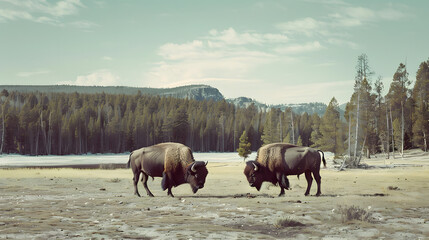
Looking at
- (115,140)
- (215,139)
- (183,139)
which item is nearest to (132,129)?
(115,140)

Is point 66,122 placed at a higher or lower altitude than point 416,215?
higher

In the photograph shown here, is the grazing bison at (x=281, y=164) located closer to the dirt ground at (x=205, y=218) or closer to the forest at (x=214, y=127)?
the dirt ground at (x=205, y=218)

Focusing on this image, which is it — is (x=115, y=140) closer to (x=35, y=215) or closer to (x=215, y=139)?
(x=215, y=139)

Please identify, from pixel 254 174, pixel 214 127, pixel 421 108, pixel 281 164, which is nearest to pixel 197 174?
→ pixel 254 174

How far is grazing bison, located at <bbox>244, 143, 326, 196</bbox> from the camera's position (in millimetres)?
18031

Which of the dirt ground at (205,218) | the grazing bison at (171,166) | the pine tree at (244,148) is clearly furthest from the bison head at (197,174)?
the pine tree at (244,148)

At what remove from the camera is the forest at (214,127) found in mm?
63812

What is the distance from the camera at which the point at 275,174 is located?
60.1 feet

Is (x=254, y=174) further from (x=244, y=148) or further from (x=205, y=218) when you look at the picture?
(x=244, y=148)

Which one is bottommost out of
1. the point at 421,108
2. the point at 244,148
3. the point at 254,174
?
the point at 244,148

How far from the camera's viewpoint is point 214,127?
482 feet

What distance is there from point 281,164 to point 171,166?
→ 496 cm

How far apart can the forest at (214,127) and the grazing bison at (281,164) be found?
1044 inches

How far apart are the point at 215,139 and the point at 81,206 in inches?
5132
